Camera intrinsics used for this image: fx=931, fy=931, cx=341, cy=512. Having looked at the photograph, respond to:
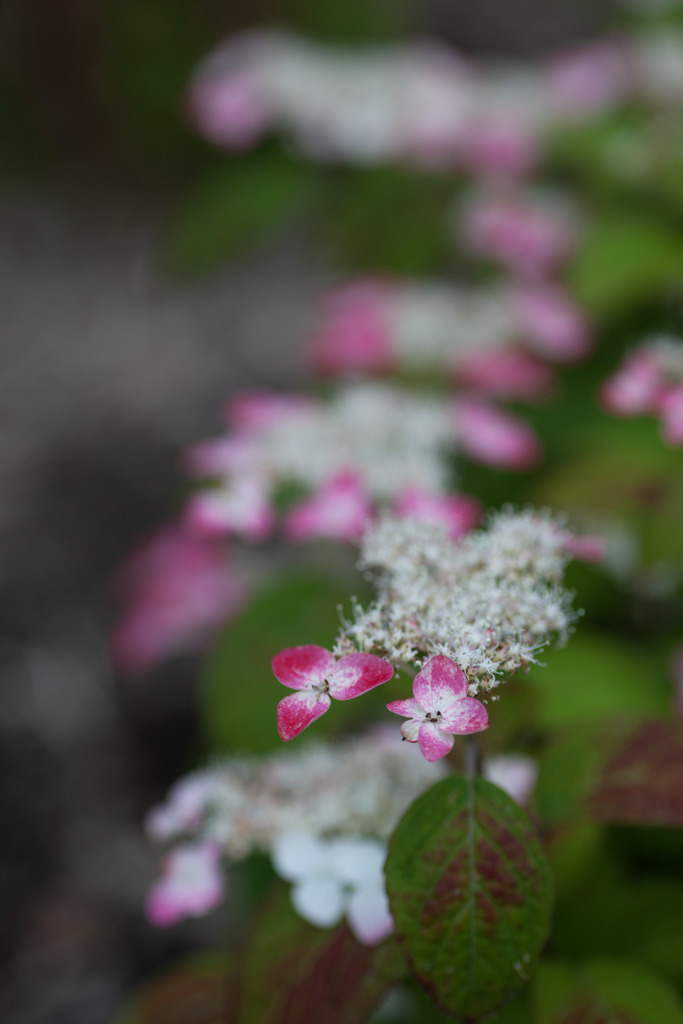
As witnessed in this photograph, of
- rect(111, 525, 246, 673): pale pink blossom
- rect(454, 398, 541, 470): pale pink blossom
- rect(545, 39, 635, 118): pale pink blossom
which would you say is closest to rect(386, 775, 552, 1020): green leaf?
rect(454, 398, 541, 470): pale pink blossom

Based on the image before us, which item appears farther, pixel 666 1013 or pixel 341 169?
pixel 341 169

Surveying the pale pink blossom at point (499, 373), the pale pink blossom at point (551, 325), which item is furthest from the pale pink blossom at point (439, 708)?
the pale pink blossom at point (551, 325)

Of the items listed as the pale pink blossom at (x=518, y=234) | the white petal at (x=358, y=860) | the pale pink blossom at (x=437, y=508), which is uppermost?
the pale pink blossom at (x=518, y=234)

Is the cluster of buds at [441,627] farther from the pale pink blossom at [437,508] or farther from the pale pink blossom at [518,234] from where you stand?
the pale pink blossom at [518,234]

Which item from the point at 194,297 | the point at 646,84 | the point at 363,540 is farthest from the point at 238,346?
the point at 363,540

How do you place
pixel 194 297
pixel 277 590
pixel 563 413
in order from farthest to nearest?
pixel 194 297 → pixel 563 413 → pixel 277 590

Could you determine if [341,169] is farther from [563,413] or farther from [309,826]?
[309,826]
